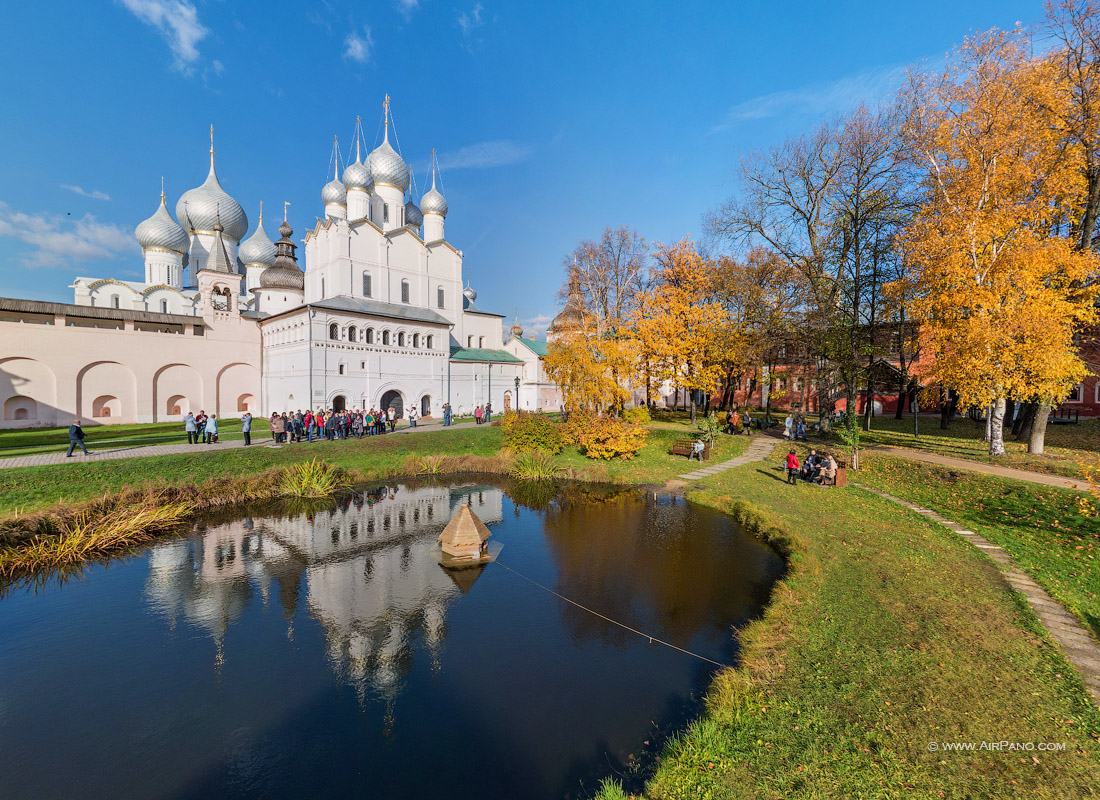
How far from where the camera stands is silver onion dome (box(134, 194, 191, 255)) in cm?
3866

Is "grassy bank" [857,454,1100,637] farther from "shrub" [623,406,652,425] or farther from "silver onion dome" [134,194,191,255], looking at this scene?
"silver onion dome" [134,194,191,255]

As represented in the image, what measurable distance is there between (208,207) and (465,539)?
4711cm

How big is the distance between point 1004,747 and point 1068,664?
2.33m

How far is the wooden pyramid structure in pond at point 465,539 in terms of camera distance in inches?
421

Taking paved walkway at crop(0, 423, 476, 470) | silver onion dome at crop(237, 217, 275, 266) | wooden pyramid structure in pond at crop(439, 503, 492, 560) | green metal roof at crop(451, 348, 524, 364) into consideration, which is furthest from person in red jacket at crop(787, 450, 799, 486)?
silver onion dome at crop(237, 217, 275, 266)

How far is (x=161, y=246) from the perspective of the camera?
1542 inches

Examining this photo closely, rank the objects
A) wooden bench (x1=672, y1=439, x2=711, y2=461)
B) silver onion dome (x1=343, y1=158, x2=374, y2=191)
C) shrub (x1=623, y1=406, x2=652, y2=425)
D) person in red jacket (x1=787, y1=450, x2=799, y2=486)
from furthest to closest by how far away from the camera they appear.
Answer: silver onion dome (x1=343, y1=158, x2=374, y2=191) → shrub (x1=623, y1=406, x2=652, y2=425) → wooden bench (x1=672, y1=439, x2=711, y2=461) → person in red jacket (x1=787, y1=450, x2=799, y2=486)

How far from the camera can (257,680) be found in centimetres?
637

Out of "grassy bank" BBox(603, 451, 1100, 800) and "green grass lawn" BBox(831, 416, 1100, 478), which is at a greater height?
"green grass lawn" BBox(831, 416, 1100, 478)

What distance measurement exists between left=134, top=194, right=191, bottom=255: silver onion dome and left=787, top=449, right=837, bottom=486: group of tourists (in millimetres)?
51609

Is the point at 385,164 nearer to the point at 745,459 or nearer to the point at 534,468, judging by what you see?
the point at 534,468

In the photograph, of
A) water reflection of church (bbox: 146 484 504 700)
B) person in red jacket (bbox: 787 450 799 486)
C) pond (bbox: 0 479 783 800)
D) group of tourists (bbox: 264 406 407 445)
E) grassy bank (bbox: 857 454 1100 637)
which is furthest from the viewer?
group of tourists (bbox: 264 406 407 445)

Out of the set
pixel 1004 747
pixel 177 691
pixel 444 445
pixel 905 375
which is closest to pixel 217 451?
pixel 444 445

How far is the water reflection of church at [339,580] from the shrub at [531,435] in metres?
7.24
